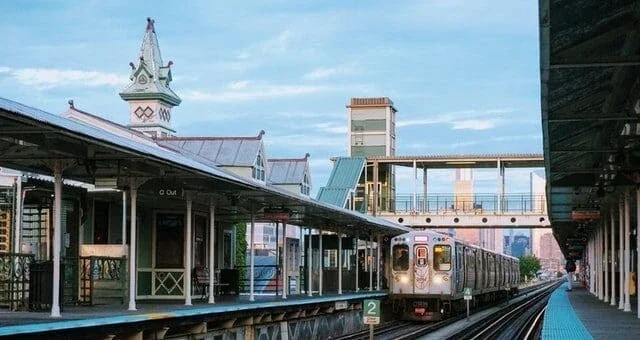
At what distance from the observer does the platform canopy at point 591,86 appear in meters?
12.0

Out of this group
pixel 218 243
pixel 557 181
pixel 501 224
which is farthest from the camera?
pixel 501 224

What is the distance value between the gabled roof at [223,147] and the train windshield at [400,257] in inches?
326

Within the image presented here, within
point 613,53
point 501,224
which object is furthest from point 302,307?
point 501,224

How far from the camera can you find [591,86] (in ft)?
51.6

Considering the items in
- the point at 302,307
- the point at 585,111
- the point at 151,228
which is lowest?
the point at 302,307

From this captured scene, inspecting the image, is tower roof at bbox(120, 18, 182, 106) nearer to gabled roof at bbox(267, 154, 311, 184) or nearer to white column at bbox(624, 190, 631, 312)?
gabled roof at bbox(267, 154, 311, 184)

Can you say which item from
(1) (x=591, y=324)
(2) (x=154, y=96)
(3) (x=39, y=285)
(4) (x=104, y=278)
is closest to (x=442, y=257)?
(1) (x=591, y=324)

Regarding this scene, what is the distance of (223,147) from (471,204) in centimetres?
2226

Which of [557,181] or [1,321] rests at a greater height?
[557,181]

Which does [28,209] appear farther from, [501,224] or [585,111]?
[501,224]

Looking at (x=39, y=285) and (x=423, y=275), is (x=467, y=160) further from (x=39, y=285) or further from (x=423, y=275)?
(x=39, y=285)

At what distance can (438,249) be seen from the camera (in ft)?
115

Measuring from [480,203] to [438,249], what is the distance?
25783 millimetres

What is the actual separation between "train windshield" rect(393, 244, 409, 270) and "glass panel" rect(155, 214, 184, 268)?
12.1 meters
